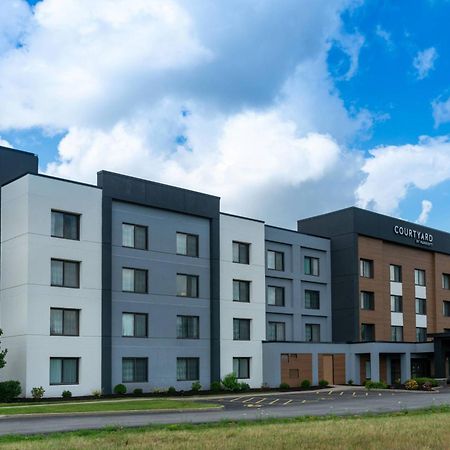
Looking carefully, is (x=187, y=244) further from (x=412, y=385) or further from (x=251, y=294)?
(x=412, y=385)

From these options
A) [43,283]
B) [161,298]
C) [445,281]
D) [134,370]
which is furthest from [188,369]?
[445,281]

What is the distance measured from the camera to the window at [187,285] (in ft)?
166

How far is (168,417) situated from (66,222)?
19.0 m

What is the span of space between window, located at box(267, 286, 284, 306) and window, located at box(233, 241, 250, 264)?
4103 mm

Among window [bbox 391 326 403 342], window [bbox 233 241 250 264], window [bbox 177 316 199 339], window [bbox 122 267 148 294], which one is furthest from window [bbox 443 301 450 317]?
window [bbox 122 267 148 294]

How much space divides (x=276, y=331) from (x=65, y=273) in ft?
67.6

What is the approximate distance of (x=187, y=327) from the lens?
5091 cm

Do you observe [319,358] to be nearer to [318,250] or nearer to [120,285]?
[318,250]

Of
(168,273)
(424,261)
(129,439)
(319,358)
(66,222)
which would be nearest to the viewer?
(129,439)

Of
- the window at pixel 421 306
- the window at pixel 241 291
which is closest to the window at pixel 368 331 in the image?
the window at pixel 421 306

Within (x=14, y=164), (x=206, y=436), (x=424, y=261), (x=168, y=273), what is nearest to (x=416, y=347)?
(x=424, y=261)

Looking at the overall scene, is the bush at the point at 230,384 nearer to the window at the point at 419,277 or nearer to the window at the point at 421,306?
the window at the point at 421,306

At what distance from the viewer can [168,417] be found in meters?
28.8

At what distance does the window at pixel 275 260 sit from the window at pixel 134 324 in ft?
44.9
